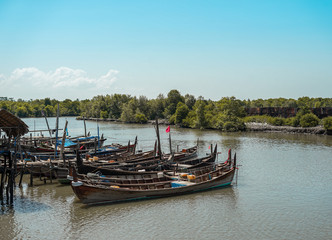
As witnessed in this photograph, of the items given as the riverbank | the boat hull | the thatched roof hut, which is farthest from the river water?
the riverbank

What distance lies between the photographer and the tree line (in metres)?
85.5

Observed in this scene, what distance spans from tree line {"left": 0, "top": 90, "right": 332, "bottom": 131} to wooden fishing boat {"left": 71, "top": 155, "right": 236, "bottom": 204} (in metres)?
22.0

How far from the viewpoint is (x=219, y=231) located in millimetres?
18969

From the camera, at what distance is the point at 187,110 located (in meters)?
107

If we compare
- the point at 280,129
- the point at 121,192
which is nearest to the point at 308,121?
the point at 280,129

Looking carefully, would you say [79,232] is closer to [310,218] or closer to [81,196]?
[81,196]

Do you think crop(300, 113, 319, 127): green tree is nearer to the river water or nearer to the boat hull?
the river water

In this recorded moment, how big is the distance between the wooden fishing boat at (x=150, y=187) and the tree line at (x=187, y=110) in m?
22.0

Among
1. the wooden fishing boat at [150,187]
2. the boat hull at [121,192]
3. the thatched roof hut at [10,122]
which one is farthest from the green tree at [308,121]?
the thatched roof hut at [10,122]

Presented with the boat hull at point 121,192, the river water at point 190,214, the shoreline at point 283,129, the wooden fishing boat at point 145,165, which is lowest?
the river water at point 190,214

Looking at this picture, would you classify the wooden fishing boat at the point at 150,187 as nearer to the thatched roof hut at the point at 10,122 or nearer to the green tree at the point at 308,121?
the thatched roof hut at the point at 10,122

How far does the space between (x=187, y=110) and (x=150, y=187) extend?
83.7m

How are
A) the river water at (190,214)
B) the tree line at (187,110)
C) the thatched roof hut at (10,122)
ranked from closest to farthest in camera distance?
1. the river water at (190,214)
2. the thatched roof hut at (10,122)
3. the tree line at (187,110)

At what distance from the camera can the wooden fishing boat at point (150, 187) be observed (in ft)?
72.2
